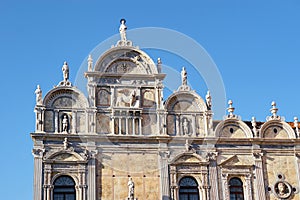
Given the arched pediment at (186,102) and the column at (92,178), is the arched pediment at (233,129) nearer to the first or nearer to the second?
the arched pediment at (186,102)

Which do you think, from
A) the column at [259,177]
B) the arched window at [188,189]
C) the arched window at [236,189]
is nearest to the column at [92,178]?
the arched window at [188,189]

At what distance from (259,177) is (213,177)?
82.1 inches

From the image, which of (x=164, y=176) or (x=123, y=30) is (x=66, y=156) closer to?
(x=164, y=176)

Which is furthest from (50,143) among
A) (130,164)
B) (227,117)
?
(227,117)

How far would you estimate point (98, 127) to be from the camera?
25.8 m

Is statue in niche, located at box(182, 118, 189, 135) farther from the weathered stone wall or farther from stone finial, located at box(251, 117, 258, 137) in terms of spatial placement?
stone finial, located at box(251, 117, 258, 137)

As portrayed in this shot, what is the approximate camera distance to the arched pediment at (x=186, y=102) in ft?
88.4

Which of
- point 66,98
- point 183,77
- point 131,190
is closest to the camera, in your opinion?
point 131,190

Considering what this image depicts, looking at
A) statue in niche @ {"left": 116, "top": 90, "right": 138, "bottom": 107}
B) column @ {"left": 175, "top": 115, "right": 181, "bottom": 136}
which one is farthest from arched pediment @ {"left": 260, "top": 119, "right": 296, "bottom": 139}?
statue in niche @ {"left": 116, "top": 90, "right": 138, "bottom": 107}

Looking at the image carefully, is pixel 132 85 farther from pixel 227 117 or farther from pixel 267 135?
pixel 267 135

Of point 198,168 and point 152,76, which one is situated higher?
point 152,76

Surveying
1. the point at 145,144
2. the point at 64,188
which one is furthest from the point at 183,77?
the point at 64,188

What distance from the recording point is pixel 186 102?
27.1 m

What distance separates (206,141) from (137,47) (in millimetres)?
5211
